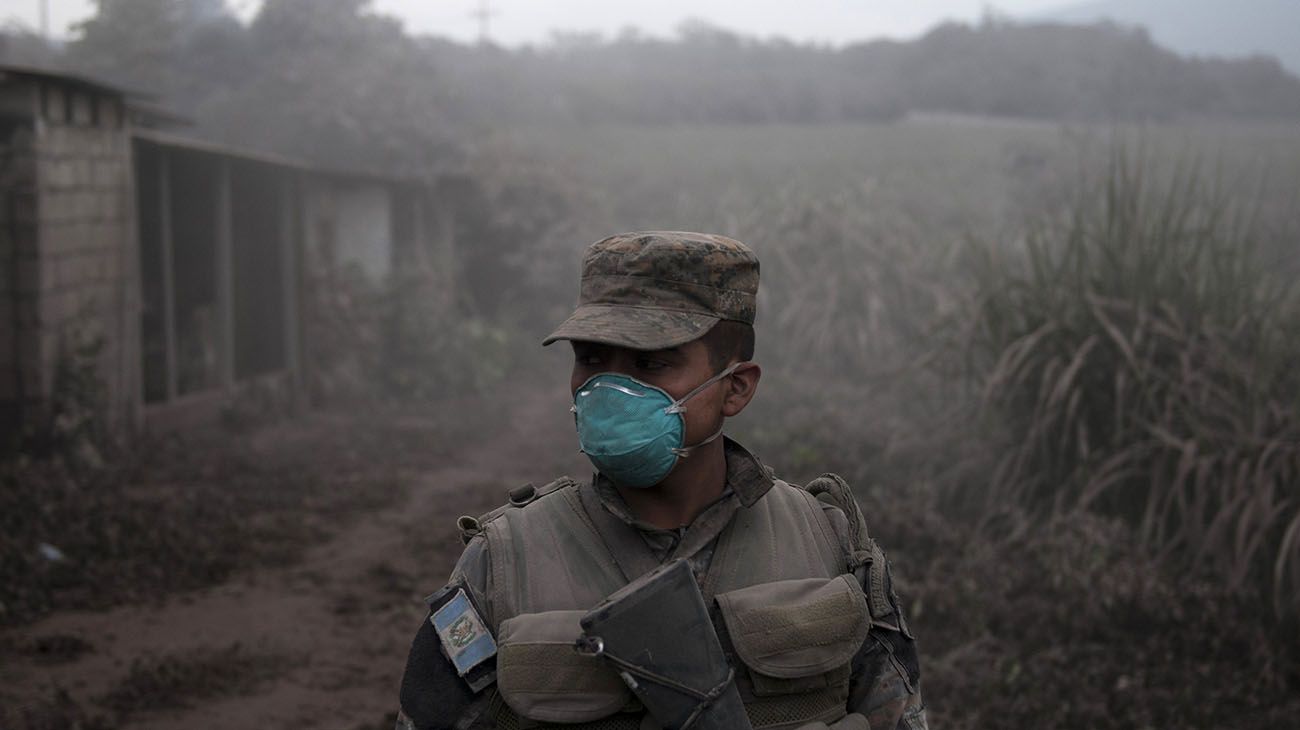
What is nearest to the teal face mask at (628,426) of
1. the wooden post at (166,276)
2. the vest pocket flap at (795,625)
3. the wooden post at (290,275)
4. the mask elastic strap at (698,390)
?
the mask elastic strap at (698,390)

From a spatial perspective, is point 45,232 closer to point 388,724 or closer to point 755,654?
point 388,724

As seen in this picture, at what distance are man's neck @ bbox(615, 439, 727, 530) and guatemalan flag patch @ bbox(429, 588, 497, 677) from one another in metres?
0.32

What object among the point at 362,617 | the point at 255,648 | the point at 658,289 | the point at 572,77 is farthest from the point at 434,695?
the point at 572,77

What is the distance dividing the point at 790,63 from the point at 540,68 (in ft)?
27.5

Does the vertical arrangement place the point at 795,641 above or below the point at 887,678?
above

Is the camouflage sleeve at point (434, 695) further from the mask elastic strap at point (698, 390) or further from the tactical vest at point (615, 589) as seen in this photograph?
the mask elastic strap at point (698, 390)

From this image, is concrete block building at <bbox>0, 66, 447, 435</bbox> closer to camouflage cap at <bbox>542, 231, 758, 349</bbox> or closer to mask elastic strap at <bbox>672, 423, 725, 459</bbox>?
camouflage cap at <bbox>542, 231, 758, 349</bbox>

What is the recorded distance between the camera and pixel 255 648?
5020 millimetres

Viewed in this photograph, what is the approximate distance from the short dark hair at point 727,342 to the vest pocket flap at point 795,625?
1.21ft

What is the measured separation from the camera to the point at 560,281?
16469 mm

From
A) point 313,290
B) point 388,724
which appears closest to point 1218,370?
point 388,724

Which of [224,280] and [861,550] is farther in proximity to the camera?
[224,280]

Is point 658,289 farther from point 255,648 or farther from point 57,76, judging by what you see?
point 57,76

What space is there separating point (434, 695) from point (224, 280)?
943 cm
